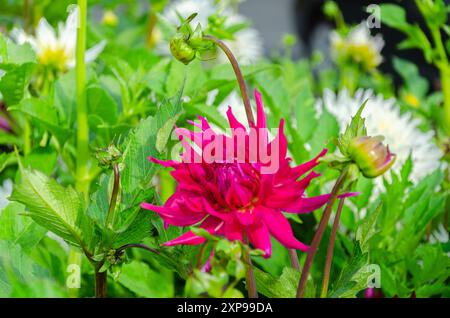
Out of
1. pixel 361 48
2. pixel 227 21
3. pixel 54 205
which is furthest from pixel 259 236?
pixel 361 48

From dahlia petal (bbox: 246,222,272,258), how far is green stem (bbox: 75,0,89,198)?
9.1 inches

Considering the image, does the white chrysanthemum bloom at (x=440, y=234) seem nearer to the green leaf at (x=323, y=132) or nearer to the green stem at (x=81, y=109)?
the green leaf at (x=323, y=132)

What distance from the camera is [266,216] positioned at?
0.36 metres

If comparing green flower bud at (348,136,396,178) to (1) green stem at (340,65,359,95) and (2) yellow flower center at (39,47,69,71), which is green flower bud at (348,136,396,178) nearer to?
(2) yellow flower center at (39,47,69,71)

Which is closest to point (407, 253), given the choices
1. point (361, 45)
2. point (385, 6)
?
point (385, 6)

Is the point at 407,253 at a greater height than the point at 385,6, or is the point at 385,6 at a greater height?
the point at 385,6

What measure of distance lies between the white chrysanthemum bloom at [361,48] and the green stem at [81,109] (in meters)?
0.73

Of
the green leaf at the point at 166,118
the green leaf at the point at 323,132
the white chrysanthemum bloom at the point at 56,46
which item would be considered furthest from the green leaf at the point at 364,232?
the white chrysanthemum bloom at the point at 56,46

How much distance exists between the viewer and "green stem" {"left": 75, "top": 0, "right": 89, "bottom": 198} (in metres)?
0.52

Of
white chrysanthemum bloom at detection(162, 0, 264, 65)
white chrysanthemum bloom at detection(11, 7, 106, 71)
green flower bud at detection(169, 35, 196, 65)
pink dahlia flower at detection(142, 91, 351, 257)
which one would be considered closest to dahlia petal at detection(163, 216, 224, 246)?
pink dahlia flower at detection(142, 91, 351, 257)

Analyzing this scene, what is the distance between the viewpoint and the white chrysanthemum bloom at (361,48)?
3.93 ft
